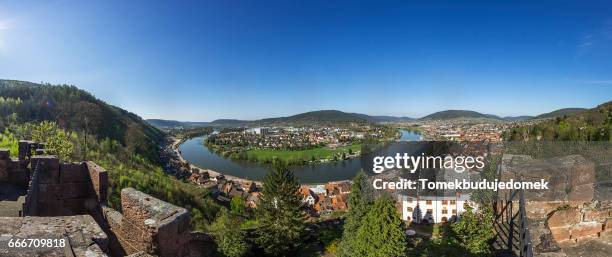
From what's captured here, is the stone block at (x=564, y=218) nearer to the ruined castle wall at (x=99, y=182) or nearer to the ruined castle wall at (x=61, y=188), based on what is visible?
the ruined castle wall at (x=99, y=182)

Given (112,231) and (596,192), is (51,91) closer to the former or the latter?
(112,231)

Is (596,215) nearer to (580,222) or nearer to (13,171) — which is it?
(580,222)

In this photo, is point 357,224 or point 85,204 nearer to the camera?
point 85,204

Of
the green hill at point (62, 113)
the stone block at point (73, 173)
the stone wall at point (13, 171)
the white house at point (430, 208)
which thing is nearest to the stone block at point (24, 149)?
the stone wall at point (13, 171)

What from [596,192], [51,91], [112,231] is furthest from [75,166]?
[51,91]

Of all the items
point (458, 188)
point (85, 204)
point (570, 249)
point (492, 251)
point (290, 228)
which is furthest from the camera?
point (290, 228)

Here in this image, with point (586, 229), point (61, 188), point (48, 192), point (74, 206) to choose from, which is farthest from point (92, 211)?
point (586, 229)

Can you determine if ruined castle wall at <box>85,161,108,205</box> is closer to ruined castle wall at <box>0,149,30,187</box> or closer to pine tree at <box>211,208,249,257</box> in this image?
ruined castle wall at <box>0,149,30,187</box>
